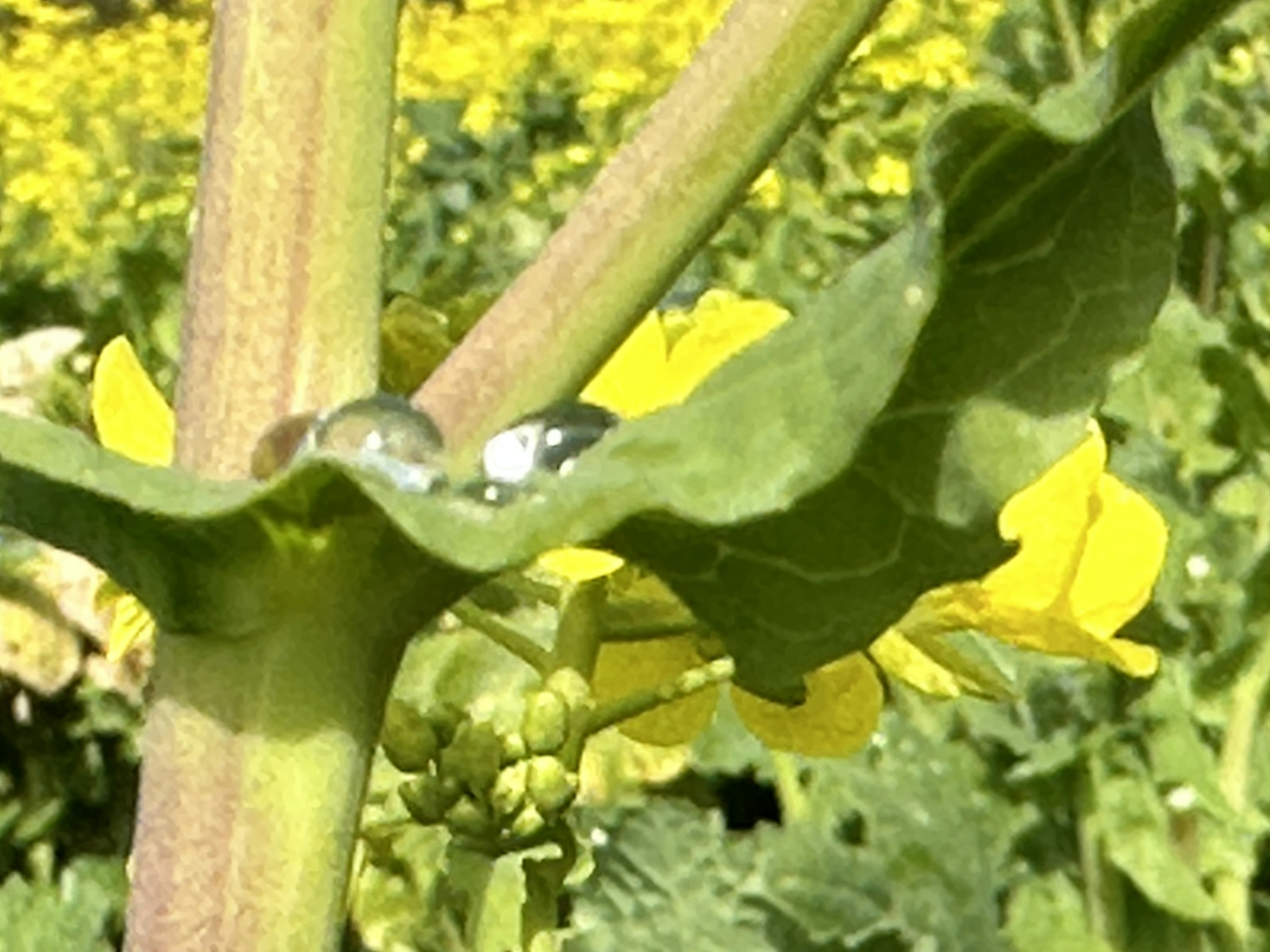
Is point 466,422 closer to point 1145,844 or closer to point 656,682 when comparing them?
point 656,682

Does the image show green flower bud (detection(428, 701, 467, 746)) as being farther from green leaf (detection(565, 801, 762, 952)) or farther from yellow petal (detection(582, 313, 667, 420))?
green leaf (detection(565, 801, 762, 952))

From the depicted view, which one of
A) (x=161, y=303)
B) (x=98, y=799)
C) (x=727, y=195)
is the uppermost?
(x=161, y=303)

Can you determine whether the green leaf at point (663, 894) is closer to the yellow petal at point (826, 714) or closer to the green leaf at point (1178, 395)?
the green leaf at point (1178, 395)

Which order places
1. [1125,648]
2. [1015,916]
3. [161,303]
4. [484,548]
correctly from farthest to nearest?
1. [161,303]
2. [1015,916]
3. [1125,648]
4. [484,548]

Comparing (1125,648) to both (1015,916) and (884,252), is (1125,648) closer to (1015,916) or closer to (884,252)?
(884,252)

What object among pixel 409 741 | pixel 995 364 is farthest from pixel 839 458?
pixel 409 741

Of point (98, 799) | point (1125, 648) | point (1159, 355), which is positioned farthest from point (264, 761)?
point (98, 799)

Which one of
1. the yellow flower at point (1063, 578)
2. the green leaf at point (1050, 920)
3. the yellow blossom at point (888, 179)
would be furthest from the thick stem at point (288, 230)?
the yellow blossom at point (888, 179)
